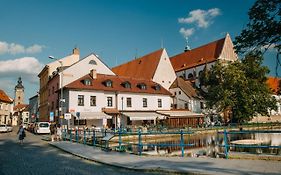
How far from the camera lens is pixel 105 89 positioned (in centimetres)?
3947

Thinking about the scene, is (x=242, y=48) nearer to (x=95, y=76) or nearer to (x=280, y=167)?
(x=280, y=167)

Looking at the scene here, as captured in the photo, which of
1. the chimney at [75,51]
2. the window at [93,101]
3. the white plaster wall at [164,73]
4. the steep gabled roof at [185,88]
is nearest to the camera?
the window at [93,101]

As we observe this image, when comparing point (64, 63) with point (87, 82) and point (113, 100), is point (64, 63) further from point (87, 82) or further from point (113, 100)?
point (113, 100)

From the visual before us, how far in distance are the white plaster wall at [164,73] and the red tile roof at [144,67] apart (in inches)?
34.6

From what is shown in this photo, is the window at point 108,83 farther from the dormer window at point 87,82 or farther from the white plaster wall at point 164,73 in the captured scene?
the white plaster wall at point 164,73


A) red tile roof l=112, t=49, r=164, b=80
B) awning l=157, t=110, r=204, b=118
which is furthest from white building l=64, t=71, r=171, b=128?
red tile roof l=112, t=49, r=164, b=80

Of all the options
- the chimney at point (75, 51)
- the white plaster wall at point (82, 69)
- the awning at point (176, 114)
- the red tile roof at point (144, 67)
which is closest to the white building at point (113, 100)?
the awning at point (176, 114)

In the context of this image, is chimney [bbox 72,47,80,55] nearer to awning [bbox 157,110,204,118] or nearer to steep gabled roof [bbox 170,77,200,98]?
steep gabled roof [bbox 170,77,200,98]

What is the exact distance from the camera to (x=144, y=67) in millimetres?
59531

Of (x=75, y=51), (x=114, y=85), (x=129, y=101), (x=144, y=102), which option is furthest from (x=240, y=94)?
(x=75, y=51)

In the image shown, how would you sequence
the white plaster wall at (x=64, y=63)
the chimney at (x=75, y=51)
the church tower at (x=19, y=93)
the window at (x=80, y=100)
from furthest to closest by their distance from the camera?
the church tower at (x=19, y=93) → the chimney at (x=75, y=51) → the white plaster wall at (x=64, y=63) → the window at (x=80, y=100)

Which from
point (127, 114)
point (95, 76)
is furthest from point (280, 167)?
point (95, 76)

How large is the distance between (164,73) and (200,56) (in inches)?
764

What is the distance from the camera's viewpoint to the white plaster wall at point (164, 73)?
54875mm
